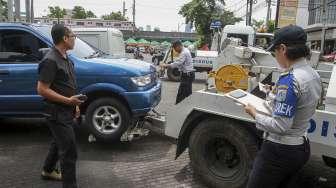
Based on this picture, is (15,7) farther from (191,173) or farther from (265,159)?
(265,159)

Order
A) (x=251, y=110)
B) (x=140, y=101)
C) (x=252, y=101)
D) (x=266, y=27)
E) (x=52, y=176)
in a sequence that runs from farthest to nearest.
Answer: (x=266, y=27), (x=140, y=101), (x=52, y=176), (x=252, y=101), (x=251, y=110)

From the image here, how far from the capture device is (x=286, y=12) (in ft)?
104

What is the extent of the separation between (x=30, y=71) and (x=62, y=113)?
2.45m

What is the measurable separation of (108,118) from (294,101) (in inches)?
161

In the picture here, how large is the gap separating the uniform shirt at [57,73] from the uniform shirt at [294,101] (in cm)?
221

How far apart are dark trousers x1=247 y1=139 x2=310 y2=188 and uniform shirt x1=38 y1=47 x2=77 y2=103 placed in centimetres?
219

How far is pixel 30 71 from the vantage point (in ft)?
21.3

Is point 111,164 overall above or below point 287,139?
below

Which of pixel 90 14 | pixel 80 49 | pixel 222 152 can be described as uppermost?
pixel 90 14

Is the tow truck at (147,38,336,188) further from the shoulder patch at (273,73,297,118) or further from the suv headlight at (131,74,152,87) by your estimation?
the shoulder patch at (273,73,297,118)

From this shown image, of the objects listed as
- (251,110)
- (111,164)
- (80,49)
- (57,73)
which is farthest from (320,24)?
(251,110)

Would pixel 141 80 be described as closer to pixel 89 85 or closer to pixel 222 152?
pixel 89 85

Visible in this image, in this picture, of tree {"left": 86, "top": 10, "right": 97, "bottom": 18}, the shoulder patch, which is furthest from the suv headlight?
tree {"left": 86, "top": 10, "right": 97, "bottom": 18}

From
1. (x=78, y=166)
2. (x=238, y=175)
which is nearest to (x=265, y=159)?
(x=238, y=175)
